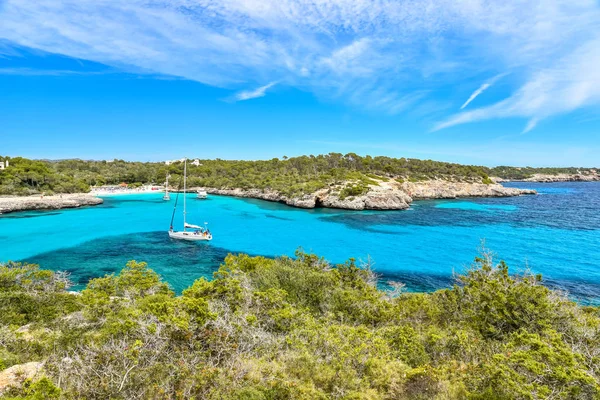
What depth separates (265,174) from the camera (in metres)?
89.9

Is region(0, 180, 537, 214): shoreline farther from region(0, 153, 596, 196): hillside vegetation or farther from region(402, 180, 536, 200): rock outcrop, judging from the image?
region(0, 153, 596, 196): hillside vegetation

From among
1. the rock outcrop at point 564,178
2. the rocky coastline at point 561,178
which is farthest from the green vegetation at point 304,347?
the rock outcrop at point 564,178

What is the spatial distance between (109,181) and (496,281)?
113m

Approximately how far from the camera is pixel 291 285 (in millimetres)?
12258

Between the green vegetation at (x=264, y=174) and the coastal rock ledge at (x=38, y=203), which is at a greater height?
the green vegetation at (x=264, y=174)

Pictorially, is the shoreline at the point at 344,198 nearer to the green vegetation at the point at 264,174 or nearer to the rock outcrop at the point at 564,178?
the green vegetation at the point at 264,174

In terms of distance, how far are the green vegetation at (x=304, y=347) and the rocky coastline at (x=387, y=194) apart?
153ft

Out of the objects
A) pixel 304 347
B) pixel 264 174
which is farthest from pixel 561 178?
pixel 304 347

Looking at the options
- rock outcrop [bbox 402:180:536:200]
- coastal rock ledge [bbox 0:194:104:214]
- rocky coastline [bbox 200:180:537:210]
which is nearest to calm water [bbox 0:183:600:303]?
coastal rock ledge [bbox 0:194:104:214]

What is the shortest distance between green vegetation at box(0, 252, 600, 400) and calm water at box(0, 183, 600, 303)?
10413 millimetres

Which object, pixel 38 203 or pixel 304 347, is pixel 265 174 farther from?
pixel 304 347

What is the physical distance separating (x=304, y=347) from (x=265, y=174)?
84779mm

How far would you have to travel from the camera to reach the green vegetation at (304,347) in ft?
17.5

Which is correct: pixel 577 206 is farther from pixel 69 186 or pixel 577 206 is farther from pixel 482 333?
pixel 69 186
